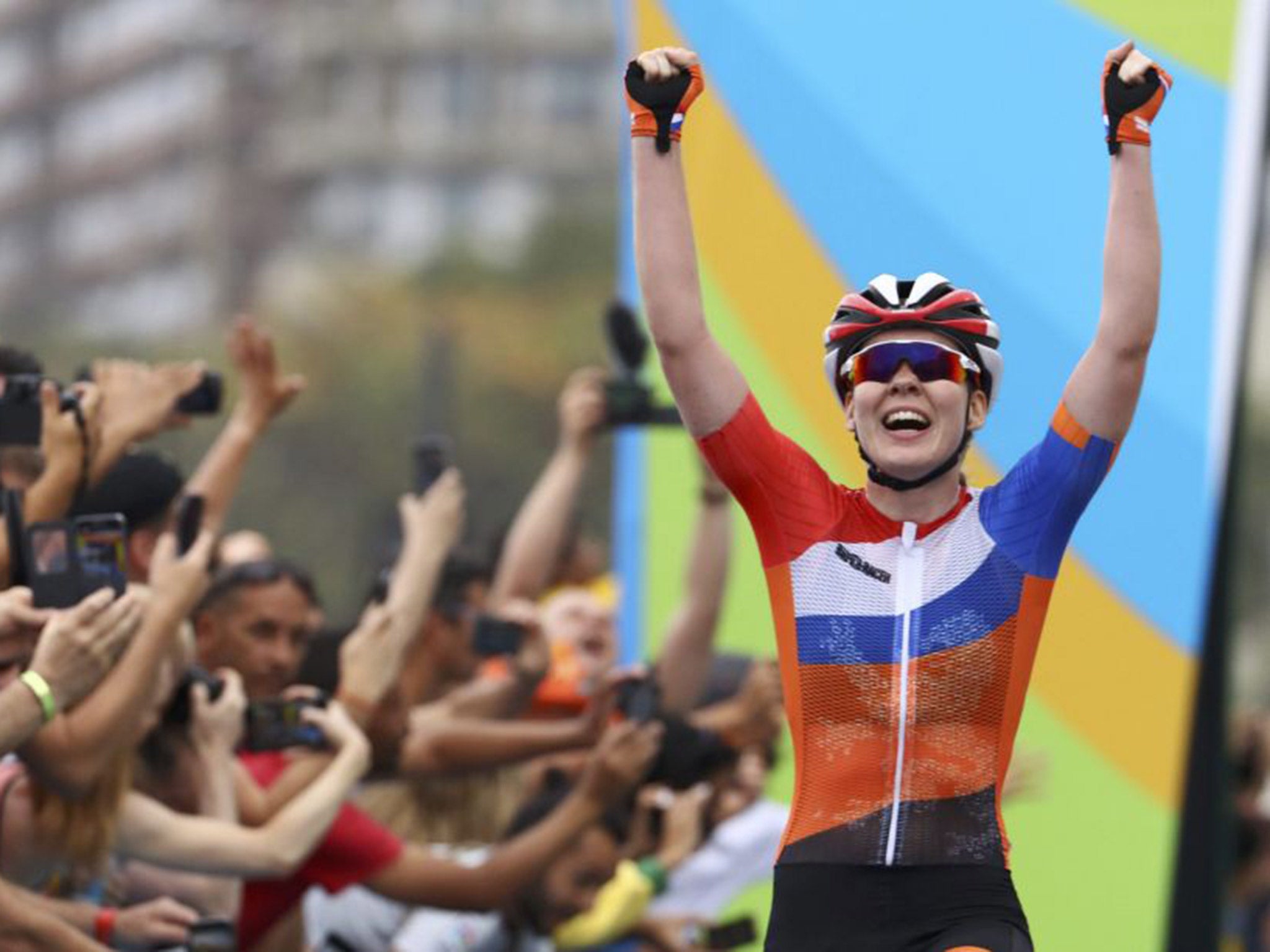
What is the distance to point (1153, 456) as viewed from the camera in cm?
1093

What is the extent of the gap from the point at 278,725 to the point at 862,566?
78.5 inches

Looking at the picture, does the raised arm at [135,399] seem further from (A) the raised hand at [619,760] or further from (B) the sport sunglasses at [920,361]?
(B) the sport sunglasses at [920,361]

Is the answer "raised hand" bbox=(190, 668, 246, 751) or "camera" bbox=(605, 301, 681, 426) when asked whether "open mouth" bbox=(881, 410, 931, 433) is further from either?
"camera" bbox=(605, 301, 681, 426)

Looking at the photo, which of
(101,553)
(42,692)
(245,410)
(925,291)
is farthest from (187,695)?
(925,291)

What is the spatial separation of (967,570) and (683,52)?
1.17 metres

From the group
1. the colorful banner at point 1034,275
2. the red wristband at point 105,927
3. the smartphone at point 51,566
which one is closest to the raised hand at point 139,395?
the smartphone at point 51,566

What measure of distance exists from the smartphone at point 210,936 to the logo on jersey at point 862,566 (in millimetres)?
1665

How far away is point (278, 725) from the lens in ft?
27.4

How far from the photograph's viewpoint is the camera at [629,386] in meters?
10.2

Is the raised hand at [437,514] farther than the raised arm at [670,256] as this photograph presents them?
Yes

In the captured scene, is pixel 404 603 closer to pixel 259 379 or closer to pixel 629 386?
pixel 259 379

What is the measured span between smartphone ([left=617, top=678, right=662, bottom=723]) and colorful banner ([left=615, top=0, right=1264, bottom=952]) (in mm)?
1833

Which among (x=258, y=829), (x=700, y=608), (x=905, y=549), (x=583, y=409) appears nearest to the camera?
(x=905, y=549)

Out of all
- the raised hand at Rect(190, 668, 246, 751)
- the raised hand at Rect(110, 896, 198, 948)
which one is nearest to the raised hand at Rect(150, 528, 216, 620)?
the raised hand at Rect(190, 668, 246, 751)
